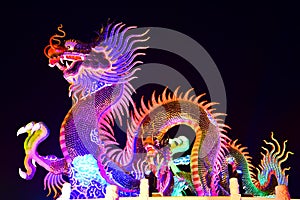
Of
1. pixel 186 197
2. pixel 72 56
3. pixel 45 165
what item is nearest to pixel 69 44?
pixel 72 56

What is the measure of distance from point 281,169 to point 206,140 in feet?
8.48

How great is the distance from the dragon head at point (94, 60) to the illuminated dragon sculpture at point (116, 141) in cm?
3

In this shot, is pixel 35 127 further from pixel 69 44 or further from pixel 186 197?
pixel 186 197

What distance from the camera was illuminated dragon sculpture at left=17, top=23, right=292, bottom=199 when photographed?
8820mm

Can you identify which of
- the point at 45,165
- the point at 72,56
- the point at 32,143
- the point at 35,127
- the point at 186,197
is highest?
the point at 72,56

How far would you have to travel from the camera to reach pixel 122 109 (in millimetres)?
9625

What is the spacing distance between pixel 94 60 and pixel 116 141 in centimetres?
216

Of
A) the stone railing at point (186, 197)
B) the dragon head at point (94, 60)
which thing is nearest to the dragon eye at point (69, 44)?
the dragon head at point (94, 60)

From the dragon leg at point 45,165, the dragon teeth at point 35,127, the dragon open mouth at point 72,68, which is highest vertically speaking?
the dragon open mouth at point 72,68

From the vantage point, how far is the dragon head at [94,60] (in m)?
9.60

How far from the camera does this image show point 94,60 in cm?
973

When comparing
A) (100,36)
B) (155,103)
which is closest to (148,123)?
(155,103)

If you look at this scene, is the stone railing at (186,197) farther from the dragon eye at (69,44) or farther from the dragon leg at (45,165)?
the dragon eye at (69,44)

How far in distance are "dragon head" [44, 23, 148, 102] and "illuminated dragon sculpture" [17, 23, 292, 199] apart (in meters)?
0.03
